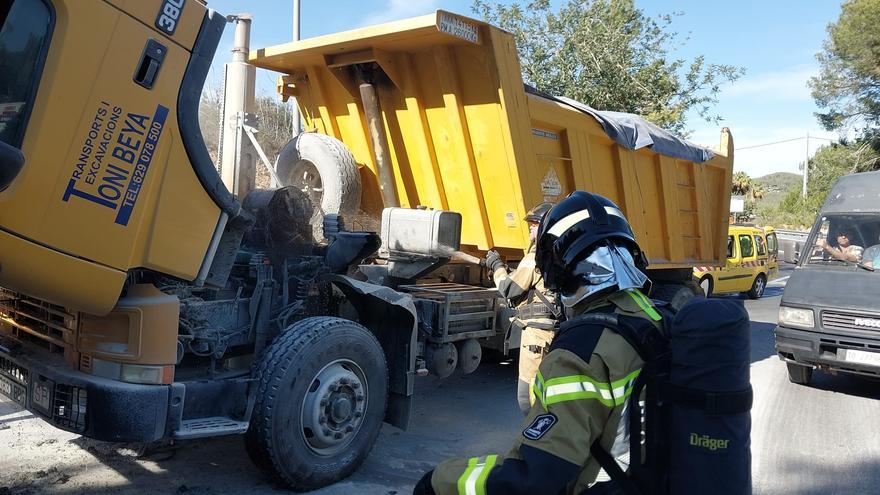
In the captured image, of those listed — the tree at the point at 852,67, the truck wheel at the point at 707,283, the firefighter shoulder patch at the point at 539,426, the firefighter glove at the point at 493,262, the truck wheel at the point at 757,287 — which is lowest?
the truck wheel at the point at 757,287

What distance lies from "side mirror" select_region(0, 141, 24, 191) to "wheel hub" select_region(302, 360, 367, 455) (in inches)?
75.6

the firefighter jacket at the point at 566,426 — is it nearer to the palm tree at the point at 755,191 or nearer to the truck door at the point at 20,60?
the truck door at the point at 20,60

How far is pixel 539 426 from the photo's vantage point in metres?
1.51

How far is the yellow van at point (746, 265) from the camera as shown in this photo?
15.4 m

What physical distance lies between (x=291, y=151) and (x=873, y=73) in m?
30.9

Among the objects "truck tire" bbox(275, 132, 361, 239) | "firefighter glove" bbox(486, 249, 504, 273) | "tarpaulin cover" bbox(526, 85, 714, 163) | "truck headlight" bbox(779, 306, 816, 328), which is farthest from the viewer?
"truck headlight" bbox(779, 306, 816, 328)

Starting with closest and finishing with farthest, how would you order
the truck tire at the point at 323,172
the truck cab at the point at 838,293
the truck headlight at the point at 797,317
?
the truck tire at the point at 323,172
the truck cab at the point at 838,293
the truck headlight at the point at 797,317

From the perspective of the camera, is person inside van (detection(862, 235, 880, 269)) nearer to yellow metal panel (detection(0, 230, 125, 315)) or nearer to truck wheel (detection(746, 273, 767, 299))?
yellow metal panel (detection(0, 230, 125, 315))

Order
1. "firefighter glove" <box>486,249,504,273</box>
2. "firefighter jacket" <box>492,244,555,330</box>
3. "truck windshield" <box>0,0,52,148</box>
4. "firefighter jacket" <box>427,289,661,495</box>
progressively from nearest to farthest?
"firefighter jacket" <box>427,289,661,495</box>, "truck windshield" <box>0,0,52,148</box>, "firefighter jacket" <box>492,244,555,330</box>, "firefighter glove" <box>486,249,504,273</box>

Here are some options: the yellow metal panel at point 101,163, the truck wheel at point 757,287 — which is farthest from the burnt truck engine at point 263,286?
the truck wheel at point 757,287

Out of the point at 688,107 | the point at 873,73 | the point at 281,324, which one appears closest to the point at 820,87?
the point at 873,73

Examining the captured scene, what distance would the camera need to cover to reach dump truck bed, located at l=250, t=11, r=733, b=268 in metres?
5.56

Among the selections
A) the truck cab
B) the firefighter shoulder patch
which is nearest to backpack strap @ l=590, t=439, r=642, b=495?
the firefighter shoulder patch

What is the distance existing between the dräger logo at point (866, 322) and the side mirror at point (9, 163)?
7.09 metres
